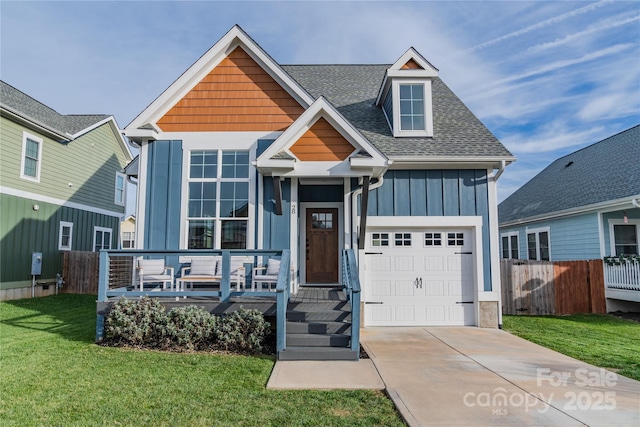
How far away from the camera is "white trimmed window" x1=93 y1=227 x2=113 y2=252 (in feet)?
59.5

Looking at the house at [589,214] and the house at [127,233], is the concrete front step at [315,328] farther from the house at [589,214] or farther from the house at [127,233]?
the house at [127,233]


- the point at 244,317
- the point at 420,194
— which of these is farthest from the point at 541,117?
the point at 244,317

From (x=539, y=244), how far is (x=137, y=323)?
53.1 ft

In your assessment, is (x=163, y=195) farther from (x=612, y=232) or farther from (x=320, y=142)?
(x=612, y=232)

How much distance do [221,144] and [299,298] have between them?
13.9 ft

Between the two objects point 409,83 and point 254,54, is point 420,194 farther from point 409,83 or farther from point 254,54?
point 254,54

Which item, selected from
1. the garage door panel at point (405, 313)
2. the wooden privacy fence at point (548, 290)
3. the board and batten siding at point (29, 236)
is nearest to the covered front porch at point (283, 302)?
the garage door panel at point (405, 313)

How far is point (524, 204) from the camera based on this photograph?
758 inches

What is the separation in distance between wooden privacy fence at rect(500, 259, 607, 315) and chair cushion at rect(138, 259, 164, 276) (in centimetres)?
993

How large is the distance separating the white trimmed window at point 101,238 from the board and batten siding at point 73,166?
3.57ft

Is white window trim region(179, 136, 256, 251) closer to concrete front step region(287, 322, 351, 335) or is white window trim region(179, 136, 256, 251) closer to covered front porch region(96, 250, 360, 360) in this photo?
covered front porch region(96, 250, 360, 360)

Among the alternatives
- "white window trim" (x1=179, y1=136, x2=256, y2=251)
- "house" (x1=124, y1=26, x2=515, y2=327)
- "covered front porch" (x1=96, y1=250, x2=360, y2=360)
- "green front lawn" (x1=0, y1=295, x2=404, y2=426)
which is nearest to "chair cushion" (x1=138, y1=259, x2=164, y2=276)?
"covered front porch" (x1=96, y1=250, x2=360, y2=360)

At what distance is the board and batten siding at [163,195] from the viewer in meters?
9.34

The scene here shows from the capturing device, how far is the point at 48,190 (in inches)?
599
